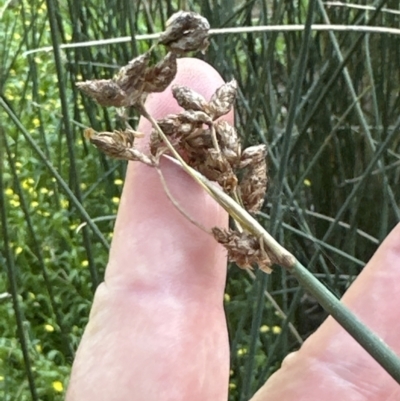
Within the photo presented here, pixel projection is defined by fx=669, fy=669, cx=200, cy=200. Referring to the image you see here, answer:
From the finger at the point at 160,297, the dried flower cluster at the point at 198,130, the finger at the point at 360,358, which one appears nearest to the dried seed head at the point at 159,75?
the dried flower cluster at the point at 198,130

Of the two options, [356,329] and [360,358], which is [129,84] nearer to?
[356,329]

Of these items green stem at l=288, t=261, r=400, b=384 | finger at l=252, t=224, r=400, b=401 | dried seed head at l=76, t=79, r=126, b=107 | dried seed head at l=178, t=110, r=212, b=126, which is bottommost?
finger at l=252, t=224, r=400, b=401

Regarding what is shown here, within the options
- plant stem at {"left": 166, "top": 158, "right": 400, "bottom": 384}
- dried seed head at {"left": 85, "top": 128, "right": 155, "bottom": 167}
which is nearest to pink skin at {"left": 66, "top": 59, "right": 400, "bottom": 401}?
dried seed head at {"left": 85, "top": 128, "right": 155, "bottom": 167}

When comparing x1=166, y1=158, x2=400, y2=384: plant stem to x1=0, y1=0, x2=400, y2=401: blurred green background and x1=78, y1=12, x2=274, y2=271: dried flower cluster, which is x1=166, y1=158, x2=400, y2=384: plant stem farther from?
x1=0, y1=0, x2=400, y2=401: blurred green background

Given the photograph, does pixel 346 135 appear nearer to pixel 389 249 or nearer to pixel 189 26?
pixel 389 249

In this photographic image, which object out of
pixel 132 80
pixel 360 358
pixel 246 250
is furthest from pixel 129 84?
pixel 360 358
